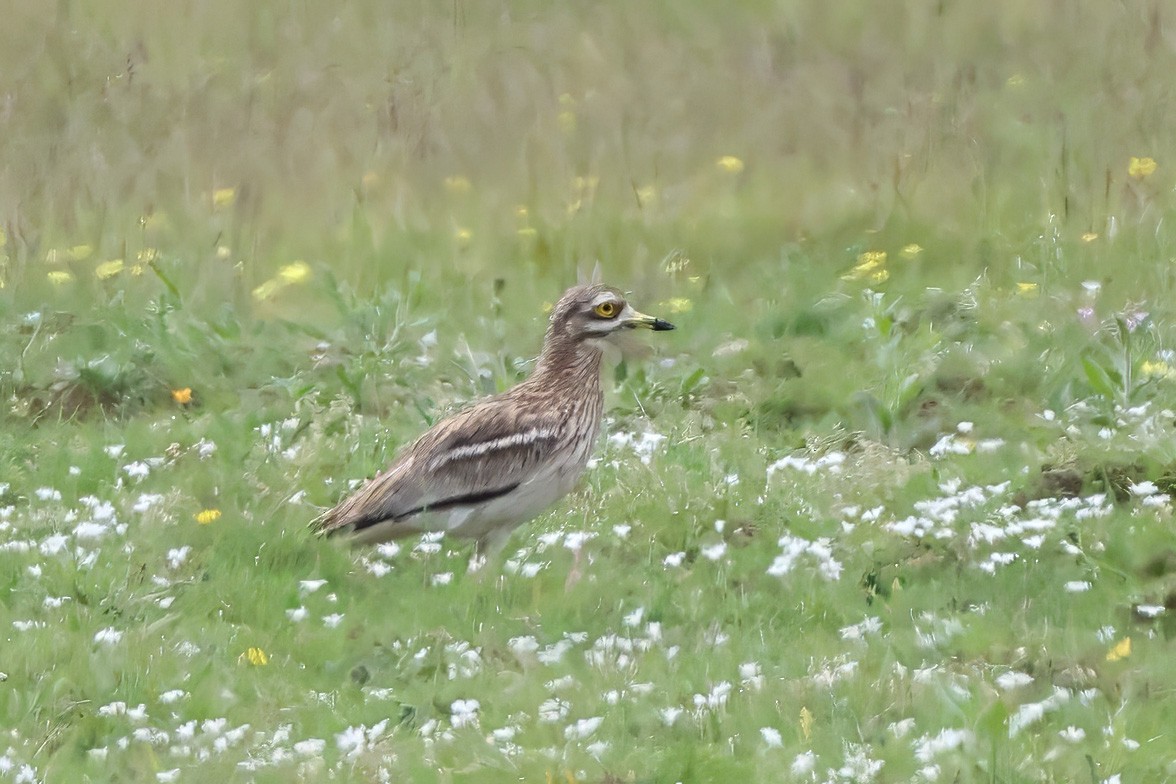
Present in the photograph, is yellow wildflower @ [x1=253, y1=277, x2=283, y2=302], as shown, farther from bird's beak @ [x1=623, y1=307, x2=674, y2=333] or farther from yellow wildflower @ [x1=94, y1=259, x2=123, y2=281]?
bird's beak @ [x1=623, y1=307, x2=674, y2=333]

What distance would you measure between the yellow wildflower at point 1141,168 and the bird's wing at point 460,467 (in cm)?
551

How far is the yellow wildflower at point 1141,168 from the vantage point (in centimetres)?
1240

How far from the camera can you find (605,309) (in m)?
9.06

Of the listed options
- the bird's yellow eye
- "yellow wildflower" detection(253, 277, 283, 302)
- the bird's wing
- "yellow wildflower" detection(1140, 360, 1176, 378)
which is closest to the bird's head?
the bird's yellow eye

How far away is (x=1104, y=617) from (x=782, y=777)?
2.02 m

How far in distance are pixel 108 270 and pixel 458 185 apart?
2493 mm

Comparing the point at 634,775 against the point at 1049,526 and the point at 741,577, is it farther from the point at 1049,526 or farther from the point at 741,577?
the point at 1049,526

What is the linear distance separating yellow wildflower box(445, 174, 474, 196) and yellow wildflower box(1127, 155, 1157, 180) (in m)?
4.47

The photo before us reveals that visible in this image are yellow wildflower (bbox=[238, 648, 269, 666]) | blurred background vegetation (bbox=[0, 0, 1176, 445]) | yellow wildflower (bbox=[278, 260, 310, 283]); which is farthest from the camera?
yellow wildflower (bbox=[278, 260, 310, 283])

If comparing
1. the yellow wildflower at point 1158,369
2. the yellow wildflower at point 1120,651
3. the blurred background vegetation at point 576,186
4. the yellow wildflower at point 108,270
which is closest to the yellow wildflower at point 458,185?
the blurred background vegetation at point 576,186

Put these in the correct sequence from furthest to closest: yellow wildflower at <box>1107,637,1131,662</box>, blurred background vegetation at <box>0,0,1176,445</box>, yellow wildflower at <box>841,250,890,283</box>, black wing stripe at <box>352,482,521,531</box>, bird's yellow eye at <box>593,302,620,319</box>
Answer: yellow wildflower at <box>841,250,890,283</box>
blurred background vegetation at <box>0,0,1176,445</box>
bird's yellow eye at <box>593,302,620,319</box>
black wing stripe at <box>352,482,521,531</box>
yellow wildflower at <box>1107,637,1131,662</box>

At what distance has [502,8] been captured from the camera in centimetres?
1547

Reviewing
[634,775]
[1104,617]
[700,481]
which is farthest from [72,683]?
[1104,617]

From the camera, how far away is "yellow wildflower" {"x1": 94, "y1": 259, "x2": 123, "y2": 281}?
1213 centimetres
